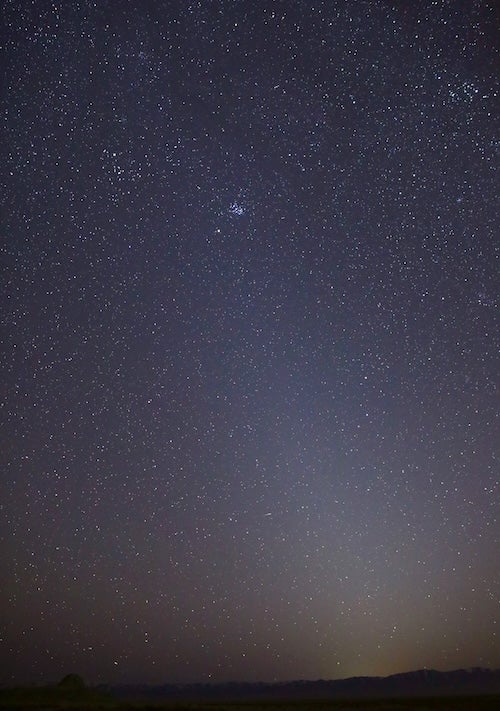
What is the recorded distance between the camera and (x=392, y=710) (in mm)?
21391

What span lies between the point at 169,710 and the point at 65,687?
14401 millimetres

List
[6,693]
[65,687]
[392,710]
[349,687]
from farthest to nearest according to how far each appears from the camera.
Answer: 1. [349,687]
2. [65,687]
3. [6,693]
4. [392,710]

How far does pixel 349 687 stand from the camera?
60406 millimetres

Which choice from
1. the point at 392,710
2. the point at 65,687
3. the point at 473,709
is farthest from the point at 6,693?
the point at 473,709

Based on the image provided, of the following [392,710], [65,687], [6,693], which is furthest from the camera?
[65,687]

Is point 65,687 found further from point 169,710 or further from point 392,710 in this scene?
point 392,710

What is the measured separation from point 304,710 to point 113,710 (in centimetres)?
634

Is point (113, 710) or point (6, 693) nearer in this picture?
point (113, 710)

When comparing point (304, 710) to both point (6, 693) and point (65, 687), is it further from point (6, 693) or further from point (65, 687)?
point (65, 687)

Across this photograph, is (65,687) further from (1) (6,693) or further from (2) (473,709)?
(2) (473,709)

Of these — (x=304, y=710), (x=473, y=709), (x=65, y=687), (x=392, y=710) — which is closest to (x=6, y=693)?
(x=65, y=687)

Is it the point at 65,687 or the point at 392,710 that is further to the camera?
the point at 65,687

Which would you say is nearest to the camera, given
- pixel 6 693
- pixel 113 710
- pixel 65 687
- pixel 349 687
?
pixel 113 710

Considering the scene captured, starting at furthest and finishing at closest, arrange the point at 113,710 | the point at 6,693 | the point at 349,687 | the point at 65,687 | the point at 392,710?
the point at 349,687 → the point at 65,687 → the point at 6,693 → the point at 392,710 → the point at 113,710
